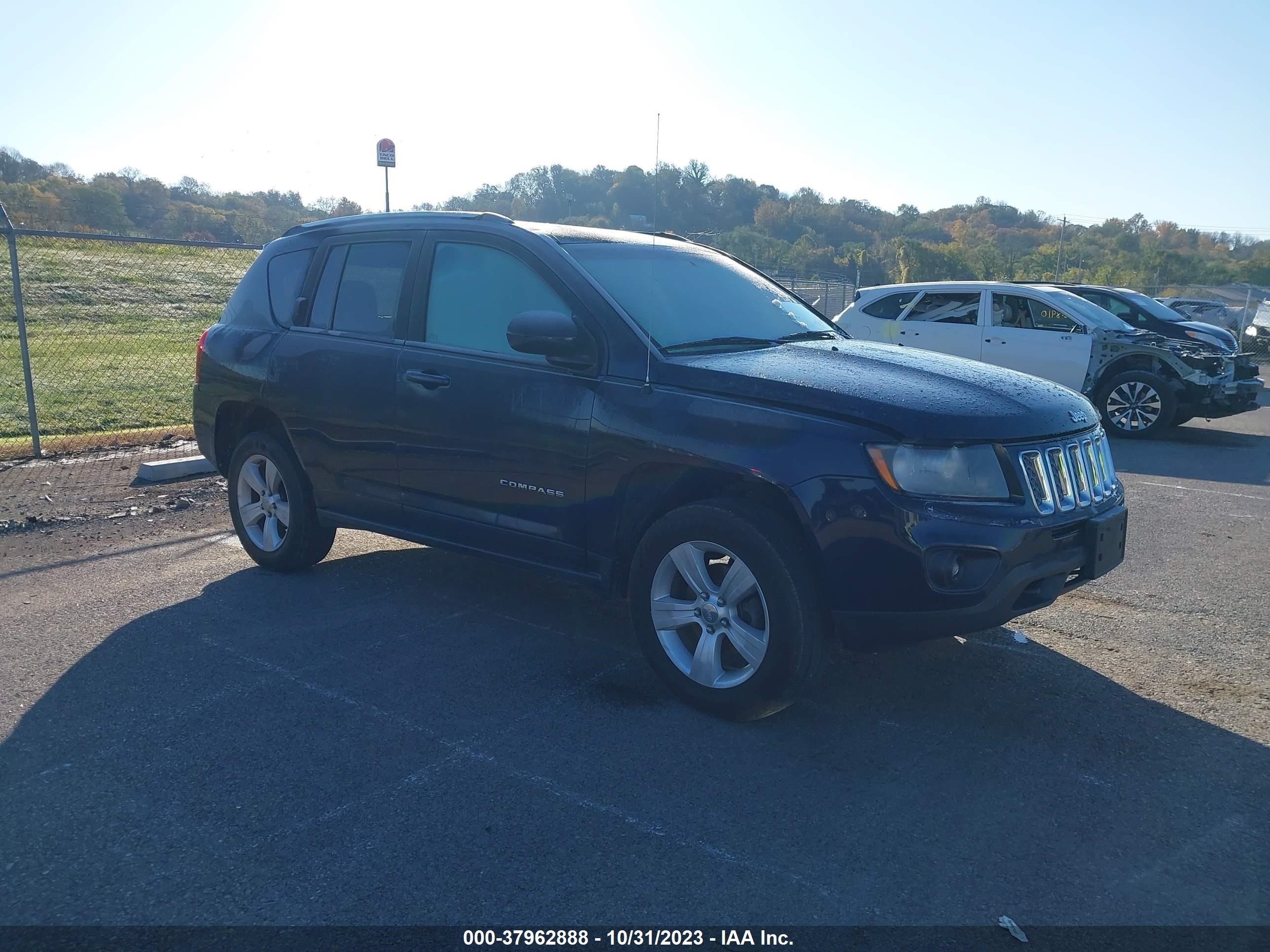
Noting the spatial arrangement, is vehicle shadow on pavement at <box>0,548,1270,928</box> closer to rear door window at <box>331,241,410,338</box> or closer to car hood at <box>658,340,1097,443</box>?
car hood at <box>658,340,1097,443</box>

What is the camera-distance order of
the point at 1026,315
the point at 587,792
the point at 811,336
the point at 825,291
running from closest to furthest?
the point at 587,792 → the point at 811,336 → the point at 1026,315 → the point at 825,291

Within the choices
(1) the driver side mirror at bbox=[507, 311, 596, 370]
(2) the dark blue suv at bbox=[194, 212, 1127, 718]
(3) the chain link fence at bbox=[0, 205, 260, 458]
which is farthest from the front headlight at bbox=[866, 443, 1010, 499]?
(3) the chain link fence at bbox=[0, 205, 260, 458]

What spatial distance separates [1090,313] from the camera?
42.0ft

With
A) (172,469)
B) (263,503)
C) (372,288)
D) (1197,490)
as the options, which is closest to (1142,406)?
(1197,490)

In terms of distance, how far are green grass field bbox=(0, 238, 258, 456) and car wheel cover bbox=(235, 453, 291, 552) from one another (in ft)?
13.7

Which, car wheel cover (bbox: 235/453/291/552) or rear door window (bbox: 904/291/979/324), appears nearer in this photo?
car wheel cover (bbox: 235/453/291/552)

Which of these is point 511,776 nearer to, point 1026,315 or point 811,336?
point 811,336

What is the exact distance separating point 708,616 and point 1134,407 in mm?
10145

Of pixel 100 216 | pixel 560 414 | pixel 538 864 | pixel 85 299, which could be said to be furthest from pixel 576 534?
pixel 85 299

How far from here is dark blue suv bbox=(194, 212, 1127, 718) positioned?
3.79 metres

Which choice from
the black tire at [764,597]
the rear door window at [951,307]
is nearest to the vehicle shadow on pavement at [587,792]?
the black tire at [764,597]

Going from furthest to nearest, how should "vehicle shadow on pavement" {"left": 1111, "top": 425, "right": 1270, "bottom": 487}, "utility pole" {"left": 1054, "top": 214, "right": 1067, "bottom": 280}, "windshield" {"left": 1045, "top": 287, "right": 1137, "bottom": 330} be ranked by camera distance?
1. "utility pole" {"left": 1054, "top": 214, "right": 1067, "bottom": 280}
2. "windshield" {"left": 1045, "top": 287, "right": 1137, "bottom": 330}
3. "vehicle shadow on pavement" {"left": 1111, "top": 425, "right": 1270, "bottom": 487}

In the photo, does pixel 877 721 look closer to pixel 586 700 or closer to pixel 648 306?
pixel 586 700

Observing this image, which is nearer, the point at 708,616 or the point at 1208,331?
the point at 708,616
